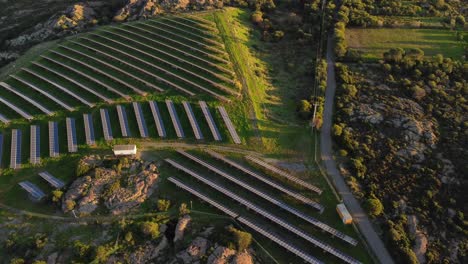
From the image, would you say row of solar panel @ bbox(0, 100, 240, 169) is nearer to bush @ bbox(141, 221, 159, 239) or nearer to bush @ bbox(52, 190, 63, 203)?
bush @ bbox(52, 190, 63, 203)

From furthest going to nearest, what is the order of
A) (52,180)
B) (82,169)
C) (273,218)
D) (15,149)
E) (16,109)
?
(16,109) < (15,149) < (82,169) < (52,180) < (273,218)

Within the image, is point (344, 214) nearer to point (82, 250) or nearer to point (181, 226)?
point (181, 226)

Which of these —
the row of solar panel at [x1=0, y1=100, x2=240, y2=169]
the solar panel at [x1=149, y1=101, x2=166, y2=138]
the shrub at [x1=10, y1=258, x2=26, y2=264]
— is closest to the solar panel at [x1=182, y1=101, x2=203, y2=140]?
the row of solar panel at [x1=0, y1=100, x2=240, y2=169]

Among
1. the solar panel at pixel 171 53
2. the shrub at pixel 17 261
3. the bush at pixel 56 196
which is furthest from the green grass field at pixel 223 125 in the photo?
the shrub at pixel 17 261

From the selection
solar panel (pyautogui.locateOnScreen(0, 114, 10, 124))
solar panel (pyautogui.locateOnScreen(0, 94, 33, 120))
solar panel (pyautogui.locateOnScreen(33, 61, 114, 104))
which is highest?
solar panel (pyautogui.locateOnScreen(33, 61, 114, 104))

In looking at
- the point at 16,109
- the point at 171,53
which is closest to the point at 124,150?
the point at 16,109

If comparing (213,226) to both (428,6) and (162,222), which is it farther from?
(428,6)
